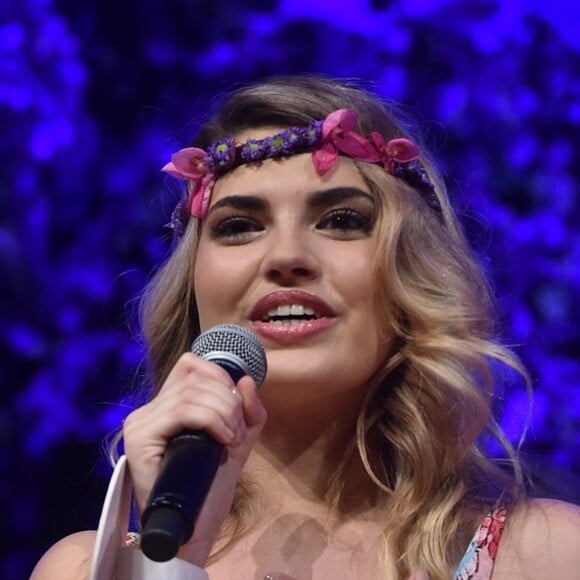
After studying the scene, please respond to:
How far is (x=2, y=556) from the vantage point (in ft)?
8.68

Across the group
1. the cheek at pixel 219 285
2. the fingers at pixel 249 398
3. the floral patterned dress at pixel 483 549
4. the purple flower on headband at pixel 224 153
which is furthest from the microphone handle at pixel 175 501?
the purple flower on headband at pixel 224 153

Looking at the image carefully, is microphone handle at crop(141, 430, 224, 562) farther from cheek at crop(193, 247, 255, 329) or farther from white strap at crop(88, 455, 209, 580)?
cheek at crop(193, 247, 255, 329)

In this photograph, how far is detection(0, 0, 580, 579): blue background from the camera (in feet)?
8.78

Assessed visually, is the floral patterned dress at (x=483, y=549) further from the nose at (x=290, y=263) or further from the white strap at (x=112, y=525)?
the nose at (x=290, y=263)

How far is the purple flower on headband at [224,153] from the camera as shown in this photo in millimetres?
1803

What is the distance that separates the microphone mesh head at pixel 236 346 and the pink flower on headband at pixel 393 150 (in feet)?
2.19

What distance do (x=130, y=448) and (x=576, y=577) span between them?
674 mm

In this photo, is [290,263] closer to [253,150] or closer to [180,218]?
[253,150]

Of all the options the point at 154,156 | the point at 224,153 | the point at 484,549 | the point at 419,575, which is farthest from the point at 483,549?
the point at 154,156

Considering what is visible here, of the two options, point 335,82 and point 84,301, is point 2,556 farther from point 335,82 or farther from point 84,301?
point 335,82

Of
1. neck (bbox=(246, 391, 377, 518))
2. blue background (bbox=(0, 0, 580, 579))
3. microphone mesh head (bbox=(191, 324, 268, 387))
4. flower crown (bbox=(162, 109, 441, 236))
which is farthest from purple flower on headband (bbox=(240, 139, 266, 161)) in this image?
blue background (bbox=(0, 0, 580, 579))

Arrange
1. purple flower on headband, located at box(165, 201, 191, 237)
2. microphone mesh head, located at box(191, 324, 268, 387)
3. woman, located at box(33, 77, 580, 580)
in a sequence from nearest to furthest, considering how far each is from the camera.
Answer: microphone mesh head, located at box(191, 324, 268, 387), woman, located at box(33, 77, 580, 580), purple flower on headband, located at box(165, 201, 191, 237)

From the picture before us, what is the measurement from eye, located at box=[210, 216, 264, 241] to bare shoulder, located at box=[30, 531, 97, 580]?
1.73 feet

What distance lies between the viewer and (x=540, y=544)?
1.51m
